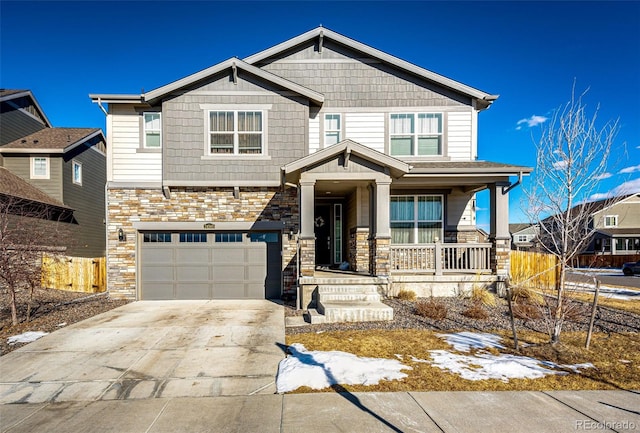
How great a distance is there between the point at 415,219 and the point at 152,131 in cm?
899

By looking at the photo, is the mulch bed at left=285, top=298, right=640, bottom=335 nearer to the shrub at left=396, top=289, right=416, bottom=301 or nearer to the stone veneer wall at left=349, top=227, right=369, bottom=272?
the shrub at left=396, top=289, right=416, bottom=301

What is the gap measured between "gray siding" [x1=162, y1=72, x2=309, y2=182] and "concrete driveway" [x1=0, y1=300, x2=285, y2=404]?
4.40 metres

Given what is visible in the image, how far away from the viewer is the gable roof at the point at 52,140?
15.6 metres

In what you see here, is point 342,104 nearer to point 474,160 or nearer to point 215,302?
point 474,160

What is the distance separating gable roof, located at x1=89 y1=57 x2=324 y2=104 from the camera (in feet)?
33.7

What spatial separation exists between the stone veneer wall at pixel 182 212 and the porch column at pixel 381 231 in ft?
9.24

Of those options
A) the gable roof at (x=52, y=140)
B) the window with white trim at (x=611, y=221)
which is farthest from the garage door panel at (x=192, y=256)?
the window with white trim at (x=611, y=221)

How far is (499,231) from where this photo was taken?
9742 mm

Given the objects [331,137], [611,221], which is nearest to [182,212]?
[331,137]

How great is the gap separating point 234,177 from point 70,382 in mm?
6958

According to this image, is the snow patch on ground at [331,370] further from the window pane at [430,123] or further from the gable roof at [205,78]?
the window pane at [430,123]

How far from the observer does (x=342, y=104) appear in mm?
11344

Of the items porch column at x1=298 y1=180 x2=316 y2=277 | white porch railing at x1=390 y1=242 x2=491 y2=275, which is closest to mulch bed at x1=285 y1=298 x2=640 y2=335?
white porch railing at x1=390 y1=242 x2=491 y2=275

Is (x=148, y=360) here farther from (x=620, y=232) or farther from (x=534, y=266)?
(x=620, y=232)
